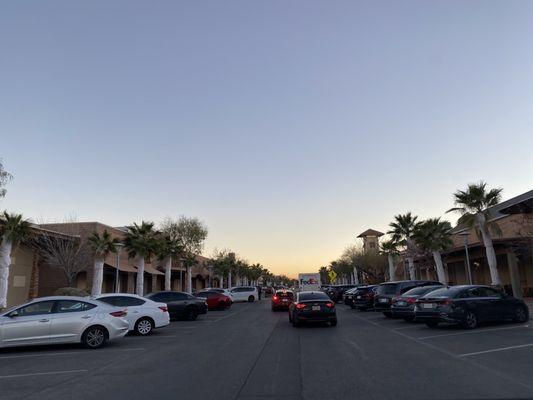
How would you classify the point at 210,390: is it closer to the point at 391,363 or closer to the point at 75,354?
the point at 391,363

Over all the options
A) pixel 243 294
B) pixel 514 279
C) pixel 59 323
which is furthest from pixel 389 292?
pixel 243 294

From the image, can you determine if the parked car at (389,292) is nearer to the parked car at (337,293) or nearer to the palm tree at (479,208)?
the palm tree at (479,208)

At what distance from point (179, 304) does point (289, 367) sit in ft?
54.0

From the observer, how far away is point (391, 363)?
33.3 ft

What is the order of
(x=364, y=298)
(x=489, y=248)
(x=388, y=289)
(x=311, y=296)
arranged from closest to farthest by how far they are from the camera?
(x=311, y=296) < (x=388, y=289) < (x=364, y=298) < (x=489, y=248)

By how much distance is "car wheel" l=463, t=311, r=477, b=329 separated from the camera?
16.2 meters

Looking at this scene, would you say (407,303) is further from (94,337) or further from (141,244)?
(141,244)

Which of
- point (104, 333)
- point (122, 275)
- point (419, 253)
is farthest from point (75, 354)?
point (419, 253)

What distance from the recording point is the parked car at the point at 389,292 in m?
22.6

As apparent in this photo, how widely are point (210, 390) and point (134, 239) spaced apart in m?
31.4

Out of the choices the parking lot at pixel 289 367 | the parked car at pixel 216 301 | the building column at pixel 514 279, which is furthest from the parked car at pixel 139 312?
the building column at pixel 514 279

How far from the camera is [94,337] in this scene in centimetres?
1416

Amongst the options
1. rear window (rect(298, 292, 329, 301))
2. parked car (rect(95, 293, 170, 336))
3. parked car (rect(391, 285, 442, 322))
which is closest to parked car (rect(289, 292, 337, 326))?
rear window (rect(298, 292, 329, 301))

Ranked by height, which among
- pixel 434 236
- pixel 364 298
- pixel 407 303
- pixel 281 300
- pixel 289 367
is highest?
pixel 434 236
